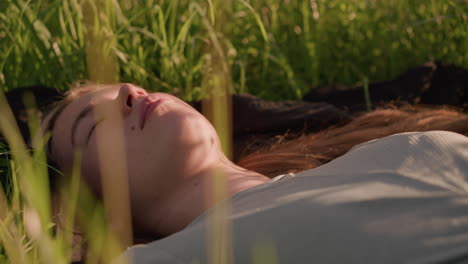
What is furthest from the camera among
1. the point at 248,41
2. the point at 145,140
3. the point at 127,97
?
the point at 248,41

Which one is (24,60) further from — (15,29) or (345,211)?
(345,211)

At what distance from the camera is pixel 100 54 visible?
249 cm

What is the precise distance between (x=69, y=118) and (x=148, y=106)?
31 cm

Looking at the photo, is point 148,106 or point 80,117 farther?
point 80,117

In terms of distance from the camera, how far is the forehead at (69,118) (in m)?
1.89

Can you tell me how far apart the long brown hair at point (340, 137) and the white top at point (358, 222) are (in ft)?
2.54

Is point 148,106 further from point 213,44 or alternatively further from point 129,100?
point 213,44

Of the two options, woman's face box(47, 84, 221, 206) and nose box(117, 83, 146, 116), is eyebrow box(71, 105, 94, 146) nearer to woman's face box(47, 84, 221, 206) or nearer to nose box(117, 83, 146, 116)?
woman's face box(47, 84, 221, 206)

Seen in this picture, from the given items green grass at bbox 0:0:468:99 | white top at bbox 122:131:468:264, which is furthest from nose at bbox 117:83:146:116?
green grass at bbox 0:0:468:99

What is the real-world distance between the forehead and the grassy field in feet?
0.33

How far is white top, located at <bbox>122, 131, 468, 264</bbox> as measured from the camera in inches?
45.8

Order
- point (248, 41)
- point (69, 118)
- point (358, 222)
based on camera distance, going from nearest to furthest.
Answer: point (358, 222) → point (69, 118) → point (248, 41)

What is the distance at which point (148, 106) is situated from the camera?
1.74 meters

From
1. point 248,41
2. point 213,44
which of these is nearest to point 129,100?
point 213,44
